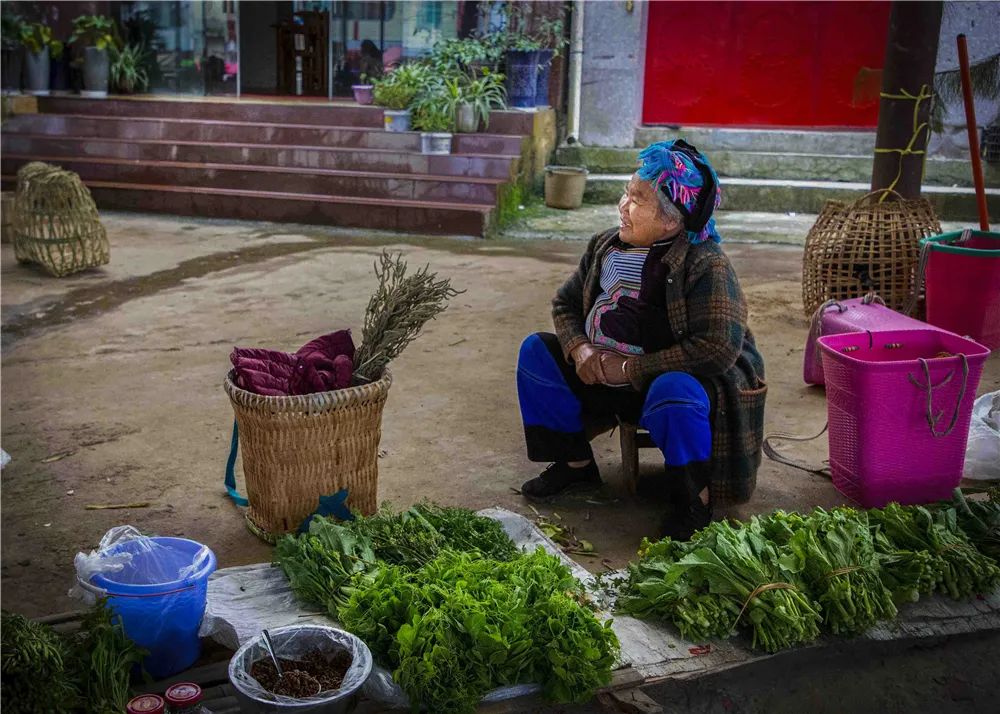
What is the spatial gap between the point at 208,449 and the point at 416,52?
9418 mm

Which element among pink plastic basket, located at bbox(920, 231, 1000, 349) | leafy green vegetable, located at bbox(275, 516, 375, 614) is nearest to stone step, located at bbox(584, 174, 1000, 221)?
pink plastic basket, located at bbox(920, 231, 1000, 349)

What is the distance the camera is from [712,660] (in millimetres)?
2930

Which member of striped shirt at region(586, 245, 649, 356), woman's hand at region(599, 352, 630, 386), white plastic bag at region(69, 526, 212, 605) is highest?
striped shirt at region(586, 245, 649, 356)

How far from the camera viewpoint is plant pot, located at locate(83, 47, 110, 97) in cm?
1227

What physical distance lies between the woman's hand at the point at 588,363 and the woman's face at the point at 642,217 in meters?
0.42

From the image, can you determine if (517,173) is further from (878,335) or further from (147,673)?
(147,673)

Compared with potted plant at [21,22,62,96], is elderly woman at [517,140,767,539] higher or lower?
lower

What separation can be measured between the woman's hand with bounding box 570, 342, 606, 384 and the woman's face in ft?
1.36

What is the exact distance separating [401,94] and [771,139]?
4215 mm

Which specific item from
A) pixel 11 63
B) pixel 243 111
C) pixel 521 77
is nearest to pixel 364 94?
pixel 243 111

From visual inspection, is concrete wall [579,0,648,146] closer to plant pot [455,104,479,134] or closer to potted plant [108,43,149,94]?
plant pot [455,104,479,134]

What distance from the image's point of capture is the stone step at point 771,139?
469 inches

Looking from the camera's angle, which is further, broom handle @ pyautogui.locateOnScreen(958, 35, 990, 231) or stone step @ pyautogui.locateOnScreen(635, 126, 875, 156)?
stone step @ pyautogui.locateOnScreen(635, 126, 875, 156)

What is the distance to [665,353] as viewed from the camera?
3.75 metres
